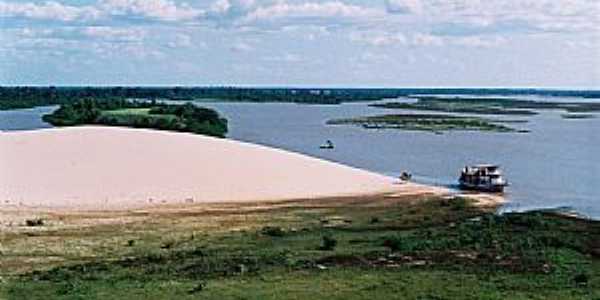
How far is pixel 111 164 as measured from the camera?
52.8 meters

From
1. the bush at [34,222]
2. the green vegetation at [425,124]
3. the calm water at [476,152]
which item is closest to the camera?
the bush at [34,222]

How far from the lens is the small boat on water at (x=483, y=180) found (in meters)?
52.2

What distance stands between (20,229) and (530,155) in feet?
179

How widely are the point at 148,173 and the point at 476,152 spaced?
3975cm

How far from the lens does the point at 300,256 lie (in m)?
24.9

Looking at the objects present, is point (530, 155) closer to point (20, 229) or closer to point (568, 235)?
point (568, 235)

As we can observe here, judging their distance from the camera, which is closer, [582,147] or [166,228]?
[166,228]

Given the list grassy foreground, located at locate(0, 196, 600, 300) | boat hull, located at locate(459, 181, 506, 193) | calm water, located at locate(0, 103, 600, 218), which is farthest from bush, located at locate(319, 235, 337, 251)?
boat hull, located at locate(459, 181, 506, 193)

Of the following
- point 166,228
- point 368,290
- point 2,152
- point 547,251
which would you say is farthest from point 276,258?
point 2,152

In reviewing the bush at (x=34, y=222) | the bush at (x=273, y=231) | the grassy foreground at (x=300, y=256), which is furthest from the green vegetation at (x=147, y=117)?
the bush at (x=273, y=231)

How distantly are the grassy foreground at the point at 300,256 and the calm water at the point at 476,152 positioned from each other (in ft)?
43.6

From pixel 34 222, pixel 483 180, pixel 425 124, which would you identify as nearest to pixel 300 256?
pixel 34 222

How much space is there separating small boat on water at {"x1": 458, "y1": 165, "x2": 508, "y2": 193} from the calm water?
1097 millimetres

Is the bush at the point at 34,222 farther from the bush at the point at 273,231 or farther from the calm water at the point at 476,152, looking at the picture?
the calm water at the point at 476,152
